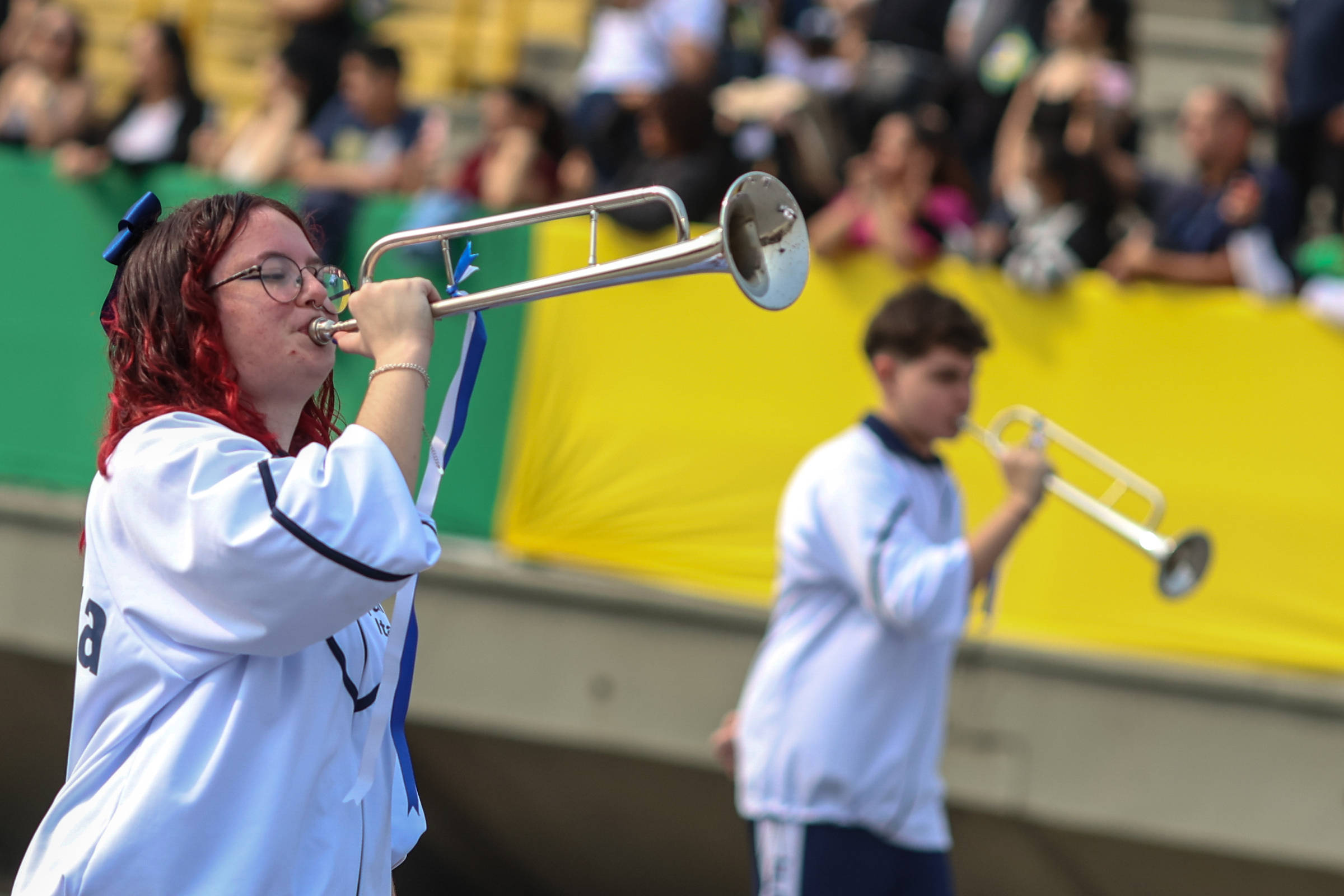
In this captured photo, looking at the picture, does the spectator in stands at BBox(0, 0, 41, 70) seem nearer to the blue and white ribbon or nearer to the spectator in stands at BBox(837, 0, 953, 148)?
the spectator in stands at BBox(837, 0, 953, 148)

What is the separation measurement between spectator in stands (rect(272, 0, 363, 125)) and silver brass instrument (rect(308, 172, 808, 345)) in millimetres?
5678

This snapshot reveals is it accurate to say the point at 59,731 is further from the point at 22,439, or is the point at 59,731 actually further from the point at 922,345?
the point at 922,345

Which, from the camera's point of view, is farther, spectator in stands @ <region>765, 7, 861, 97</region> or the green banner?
spectator in stands @ <region>765, 7, 861, 97</region>

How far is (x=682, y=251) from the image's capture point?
7.64 ft

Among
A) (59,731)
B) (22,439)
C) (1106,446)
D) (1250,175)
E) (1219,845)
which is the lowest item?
(59,731)

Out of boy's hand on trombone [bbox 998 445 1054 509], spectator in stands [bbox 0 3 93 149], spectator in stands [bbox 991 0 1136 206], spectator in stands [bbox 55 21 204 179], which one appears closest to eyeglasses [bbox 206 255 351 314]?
boy's hand on trombone [bbox 998 445 1054 509]

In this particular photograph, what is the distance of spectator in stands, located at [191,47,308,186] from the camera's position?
24.0 ft

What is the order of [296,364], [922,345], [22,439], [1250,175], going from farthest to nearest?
[22,439] < [1250,175] < [922,345] < [296,364]

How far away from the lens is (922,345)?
409 cm

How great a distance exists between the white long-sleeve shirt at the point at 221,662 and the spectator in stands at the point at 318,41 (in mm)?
5998

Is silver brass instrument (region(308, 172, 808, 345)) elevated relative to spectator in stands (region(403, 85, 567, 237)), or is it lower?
lower

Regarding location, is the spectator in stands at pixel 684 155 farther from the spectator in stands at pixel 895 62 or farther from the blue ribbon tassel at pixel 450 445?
the blue ribbon tassel at pixel 450 445

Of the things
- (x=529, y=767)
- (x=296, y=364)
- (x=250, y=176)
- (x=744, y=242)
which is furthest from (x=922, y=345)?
(x=250, y=176)

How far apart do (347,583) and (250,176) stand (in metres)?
5.63
